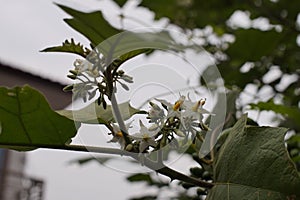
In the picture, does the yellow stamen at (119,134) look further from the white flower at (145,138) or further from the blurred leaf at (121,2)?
the blurred leaf at (121,2)

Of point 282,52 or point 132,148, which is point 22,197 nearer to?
point 282,52

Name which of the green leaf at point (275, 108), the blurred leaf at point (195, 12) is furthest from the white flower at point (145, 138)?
the blurred leaf at point (195, 12)

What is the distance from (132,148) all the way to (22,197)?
2.44 m

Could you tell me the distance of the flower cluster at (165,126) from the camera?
32cm

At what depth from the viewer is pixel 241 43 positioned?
85 cm

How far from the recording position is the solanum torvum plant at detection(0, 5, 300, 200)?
32 centimetres

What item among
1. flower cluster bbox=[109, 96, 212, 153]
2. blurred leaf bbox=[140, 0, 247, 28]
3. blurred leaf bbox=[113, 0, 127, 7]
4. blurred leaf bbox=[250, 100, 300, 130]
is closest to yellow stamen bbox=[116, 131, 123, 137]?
flower cluster bbox=[109, 96, 212, 153]

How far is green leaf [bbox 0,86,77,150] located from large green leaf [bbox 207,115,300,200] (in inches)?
4.1

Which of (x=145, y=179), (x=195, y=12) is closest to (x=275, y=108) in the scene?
(x=145, y=179)

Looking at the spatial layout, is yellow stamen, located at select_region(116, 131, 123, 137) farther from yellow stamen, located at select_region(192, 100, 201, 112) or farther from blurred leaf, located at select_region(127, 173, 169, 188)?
blurred leaf, located at select_region(127, 173, 169, 188)

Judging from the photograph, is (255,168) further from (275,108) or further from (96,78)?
(275,108)

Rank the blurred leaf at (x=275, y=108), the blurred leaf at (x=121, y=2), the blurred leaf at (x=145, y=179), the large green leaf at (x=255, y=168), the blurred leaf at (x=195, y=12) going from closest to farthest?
the large green leaf at (x=255, y=168)
the blurred leaf at (x=275, y=108)
the blurred leaf at (x=121, y=2)
the blurred leaf at (x=145, y=179)
the blurred leaf at (x=195, y=12)

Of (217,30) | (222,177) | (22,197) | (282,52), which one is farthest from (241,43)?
(22,197)

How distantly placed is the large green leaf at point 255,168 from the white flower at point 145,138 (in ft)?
0.18
